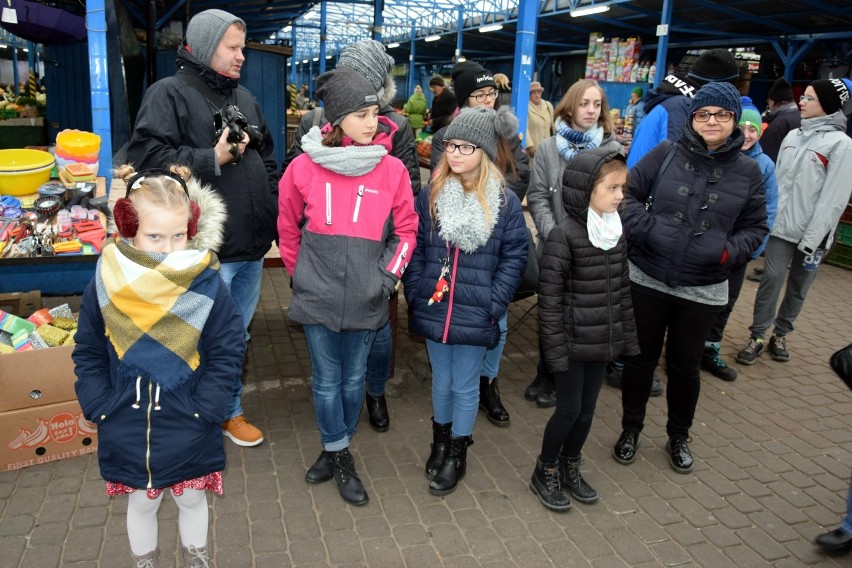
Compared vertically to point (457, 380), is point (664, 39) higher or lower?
higher

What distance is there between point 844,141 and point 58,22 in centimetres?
877

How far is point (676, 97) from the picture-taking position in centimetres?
413

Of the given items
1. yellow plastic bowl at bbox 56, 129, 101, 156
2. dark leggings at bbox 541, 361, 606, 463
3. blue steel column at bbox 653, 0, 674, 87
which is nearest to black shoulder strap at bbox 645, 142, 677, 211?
dark leggings at bbox 541, 361, 606, 463

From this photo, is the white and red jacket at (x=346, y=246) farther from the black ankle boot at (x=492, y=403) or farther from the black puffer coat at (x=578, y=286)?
the black ankle boot at (x=492, y=403)

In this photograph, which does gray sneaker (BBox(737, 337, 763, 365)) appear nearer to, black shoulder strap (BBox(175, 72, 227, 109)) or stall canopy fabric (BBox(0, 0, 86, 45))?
black shoulder strap (BBox(175, 72, 227, 109))

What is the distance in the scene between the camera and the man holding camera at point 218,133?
2.82 metres

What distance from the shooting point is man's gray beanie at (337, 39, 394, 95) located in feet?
11.0

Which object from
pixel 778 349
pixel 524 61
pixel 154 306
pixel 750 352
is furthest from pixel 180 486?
pixel 524 61

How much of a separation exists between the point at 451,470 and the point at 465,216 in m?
1.28

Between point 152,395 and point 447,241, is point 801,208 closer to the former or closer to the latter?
point 447,241

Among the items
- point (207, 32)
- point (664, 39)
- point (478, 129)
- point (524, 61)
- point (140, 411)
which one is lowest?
point (140, 411)

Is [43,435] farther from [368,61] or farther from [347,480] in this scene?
[368,61]

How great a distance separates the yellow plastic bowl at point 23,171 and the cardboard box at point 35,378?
144 cm

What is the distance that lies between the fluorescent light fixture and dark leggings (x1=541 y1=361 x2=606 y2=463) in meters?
15.4
